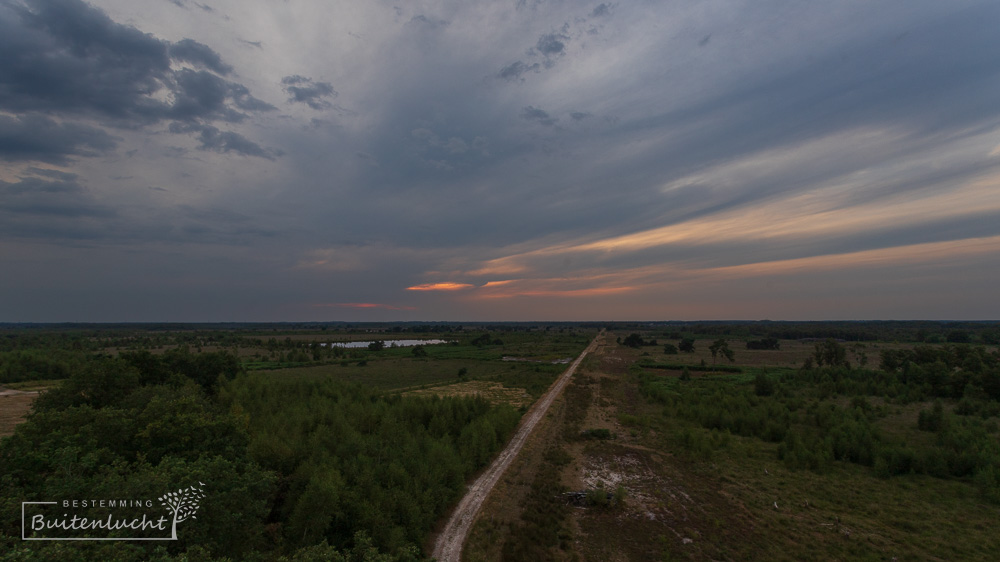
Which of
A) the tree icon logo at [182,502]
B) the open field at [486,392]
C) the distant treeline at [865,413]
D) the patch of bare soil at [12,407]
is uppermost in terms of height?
the tree icon logo at [182,502]

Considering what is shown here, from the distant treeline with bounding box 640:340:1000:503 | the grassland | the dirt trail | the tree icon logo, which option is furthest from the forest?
the distant treeline with bounding box 640:340:1000:503

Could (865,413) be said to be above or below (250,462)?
below

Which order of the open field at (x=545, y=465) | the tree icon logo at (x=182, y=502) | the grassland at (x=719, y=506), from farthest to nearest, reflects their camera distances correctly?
the grassland at (x=719, y=506), the open field at (x=545, y=465), the tree icon logo at (x=182, y=502)

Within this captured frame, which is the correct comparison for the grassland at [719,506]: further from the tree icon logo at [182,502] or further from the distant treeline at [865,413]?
the tree icon logo at [182,502]

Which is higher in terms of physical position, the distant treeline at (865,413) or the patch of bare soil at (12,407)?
the patch of bare soil at (12,407)

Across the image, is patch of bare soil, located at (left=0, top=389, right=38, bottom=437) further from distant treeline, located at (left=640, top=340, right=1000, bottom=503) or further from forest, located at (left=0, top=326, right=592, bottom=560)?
distant treeline, located at (left=640, top=340, right=1000, bottom=503)

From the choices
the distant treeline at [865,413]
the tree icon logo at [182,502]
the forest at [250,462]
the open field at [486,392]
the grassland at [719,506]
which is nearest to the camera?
the tree icon logo at [182,502]

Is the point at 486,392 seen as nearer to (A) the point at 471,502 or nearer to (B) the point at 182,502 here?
(A) the point at 471,502

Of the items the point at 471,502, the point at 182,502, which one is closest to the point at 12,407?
the point at 182,502

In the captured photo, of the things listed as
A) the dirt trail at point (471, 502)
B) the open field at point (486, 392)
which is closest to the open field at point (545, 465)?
the dirt trail at point (471, 502)
